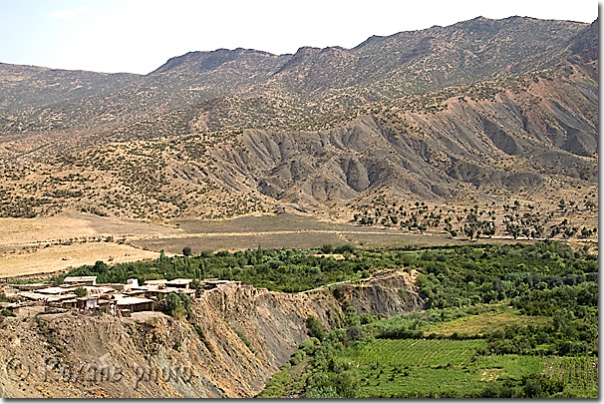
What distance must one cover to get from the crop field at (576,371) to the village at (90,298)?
19250 mm

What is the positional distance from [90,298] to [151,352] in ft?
24.2

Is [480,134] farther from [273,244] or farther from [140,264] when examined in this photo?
[140,264]

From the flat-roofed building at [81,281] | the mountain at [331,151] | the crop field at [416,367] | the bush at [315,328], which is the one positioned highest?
the mountain at [331,151]

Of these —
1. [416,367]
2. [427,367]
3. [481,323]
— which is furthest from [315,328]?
[481,323]

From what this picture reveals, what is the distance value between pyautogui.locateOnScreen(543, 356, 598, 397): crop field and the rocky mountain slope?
48.4 feet

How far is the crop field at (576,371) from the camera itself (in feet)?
129

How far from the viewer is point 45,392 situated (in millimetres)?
26375

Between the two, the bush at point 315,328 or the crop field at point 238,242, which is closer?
the bush at point 315,328

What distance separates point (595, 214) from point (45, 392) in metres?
97.3

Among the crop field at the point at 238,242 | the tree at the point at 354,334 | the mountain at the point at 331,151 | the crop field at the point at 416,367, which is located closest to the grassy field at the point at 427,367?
the crop field at the point at 416,367

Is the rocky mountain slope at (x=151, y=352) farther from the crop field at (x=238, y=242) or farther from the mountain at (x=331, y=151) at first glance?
the mountain at (x=331, y=151)

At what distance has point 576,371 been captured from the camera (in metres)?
43.2

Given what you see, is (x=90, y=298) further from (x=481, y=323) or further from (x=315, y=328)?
(x=481, y=323)

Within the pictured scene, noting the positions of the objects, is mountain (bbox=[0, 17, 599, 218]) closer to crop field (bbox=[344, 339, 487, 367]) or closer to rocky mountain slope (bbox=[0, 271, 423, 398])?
crop field (bbox=[344, 339, 487, 367])
